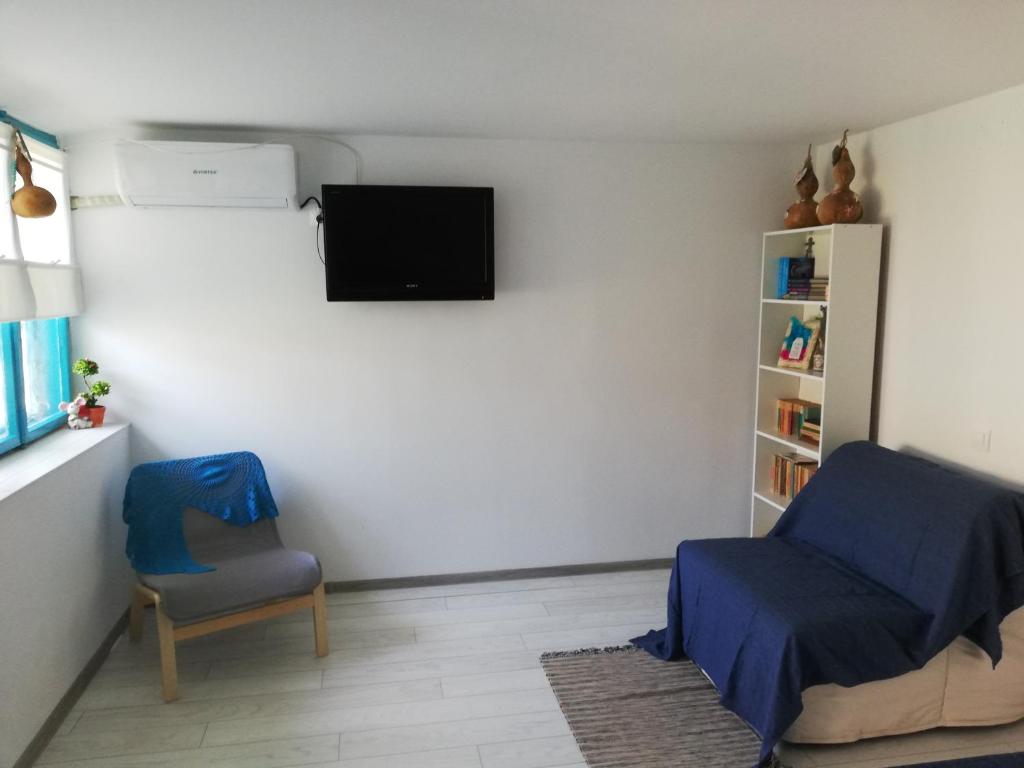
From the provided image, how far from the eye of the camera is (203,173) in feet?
11.5

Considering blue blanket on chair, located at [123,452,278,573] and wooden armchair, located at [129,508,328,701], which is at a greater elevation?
blue blanket on chair, located at [123,452,278,573]

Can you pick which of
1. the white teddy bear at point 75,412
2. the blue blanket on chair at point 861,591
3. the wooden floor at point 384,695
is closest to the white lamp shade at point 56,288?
the white teddy bear at point 75,412

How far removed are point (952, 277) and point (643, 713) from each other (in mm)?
2302

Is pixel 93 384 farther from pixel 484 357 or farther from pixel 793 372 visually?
pixel 793 372

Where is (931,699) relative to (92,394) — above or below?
below

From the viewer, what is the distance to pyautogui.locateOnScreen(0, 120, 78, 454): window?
9.75 ft

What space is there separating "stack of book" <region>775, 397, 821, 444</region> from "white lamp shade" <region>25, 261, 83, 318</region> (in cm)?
372

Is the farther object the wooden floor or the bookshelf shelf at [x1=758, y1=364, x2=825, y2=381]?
the bookshelf shelf at [x1=758, y1=364, x2=825, y2=381]

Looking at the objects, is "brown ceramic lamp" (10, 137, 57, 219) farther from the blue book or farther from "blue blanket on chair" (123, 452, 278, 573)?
the blue book

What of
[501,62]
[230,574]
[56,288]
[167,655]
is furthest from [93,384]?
[501,62]

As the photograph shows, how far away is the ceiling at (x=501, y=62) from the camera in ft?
6.81

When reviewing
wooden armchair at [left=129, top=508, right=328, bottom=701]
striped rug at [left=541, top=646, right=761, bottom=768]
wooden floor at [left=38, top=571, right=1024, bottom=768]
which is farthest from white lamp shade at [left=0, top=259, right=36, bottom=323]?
striped rug at [left=541, top=646, right=761, bottom=768]

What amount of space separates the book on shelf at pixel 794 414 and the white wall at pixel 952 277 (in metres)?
0.36

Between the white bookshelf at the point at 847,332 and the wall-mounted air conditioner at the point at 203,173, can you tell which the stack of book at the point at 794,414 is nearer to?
the white bookshelf at the point at 847,332
